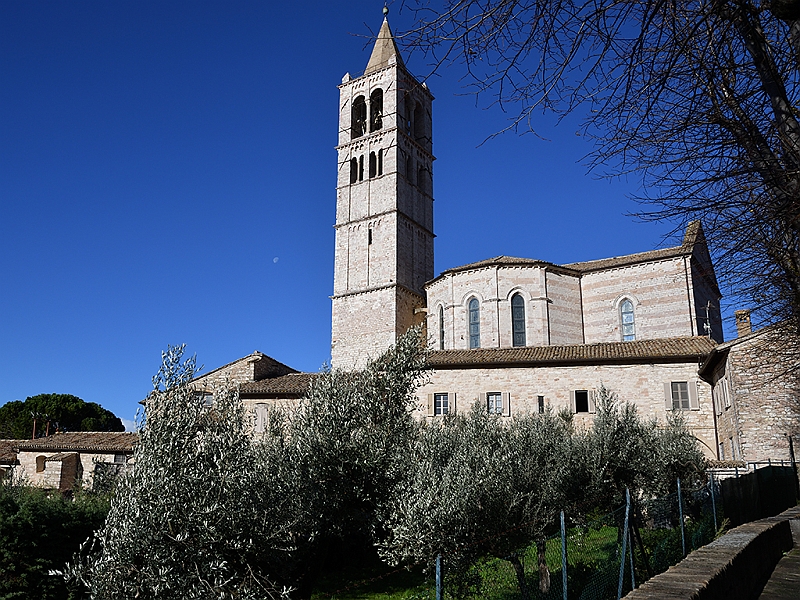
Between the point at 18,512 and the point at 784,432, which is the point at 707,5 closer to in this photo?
the point at 18,512

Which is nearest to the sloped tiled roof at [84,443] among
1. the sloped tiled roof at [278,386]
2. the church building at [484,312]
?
the church building at [484,312]

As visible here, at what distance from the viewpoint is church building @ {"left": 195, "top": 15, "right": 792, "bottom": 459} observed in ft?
79.9

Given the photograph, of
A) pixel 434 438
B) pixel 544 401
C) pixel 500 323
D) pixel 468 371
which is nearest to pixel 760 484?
pixel 434 438

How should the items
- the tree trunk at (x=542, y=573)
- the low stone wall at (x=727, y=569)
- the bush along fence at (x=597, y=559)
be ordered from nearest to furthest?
the low stone wall at (x=727, y=569) < the bush along fence at (x=597, y=559) < the tree trunk at (x=542, y=573)

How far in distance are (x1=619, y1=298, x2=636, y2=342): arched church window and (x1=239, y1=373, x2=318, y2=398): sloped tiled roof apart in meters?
17.1

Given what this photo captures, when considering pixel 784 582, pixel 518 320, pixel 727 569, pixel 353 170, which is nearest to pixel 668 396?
pixel 518 320

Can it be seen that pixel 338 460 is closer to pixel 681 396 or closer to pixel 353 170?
pixel 681 396

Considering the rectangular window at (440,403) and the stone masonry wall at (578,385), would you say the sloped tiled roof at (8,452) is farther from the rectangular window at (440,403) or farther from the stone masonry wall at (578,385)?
the rectangular window at (440,403)

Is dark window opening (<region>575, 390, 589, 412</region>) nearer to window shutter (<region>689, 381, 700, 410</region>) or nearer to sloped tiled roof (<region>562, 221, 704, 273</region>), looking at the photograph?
window shutter (<region>689, 381, 700, 410</region>)

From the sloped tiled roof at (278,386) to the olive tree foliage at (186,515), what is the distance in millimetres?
20031

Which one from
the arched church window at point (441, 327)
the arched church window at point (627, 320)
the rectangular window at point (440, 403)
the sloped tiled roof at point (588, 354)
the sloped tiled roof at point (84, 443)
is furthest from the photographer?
the arched church window at point (441, 327)

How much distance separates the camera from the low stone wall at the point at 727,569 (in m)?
4.18

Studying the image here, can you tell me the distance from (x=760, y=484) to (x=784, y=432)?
899 cm

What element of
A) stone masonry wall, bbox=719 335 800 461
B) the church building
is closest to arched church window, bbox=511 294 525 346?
the church building
